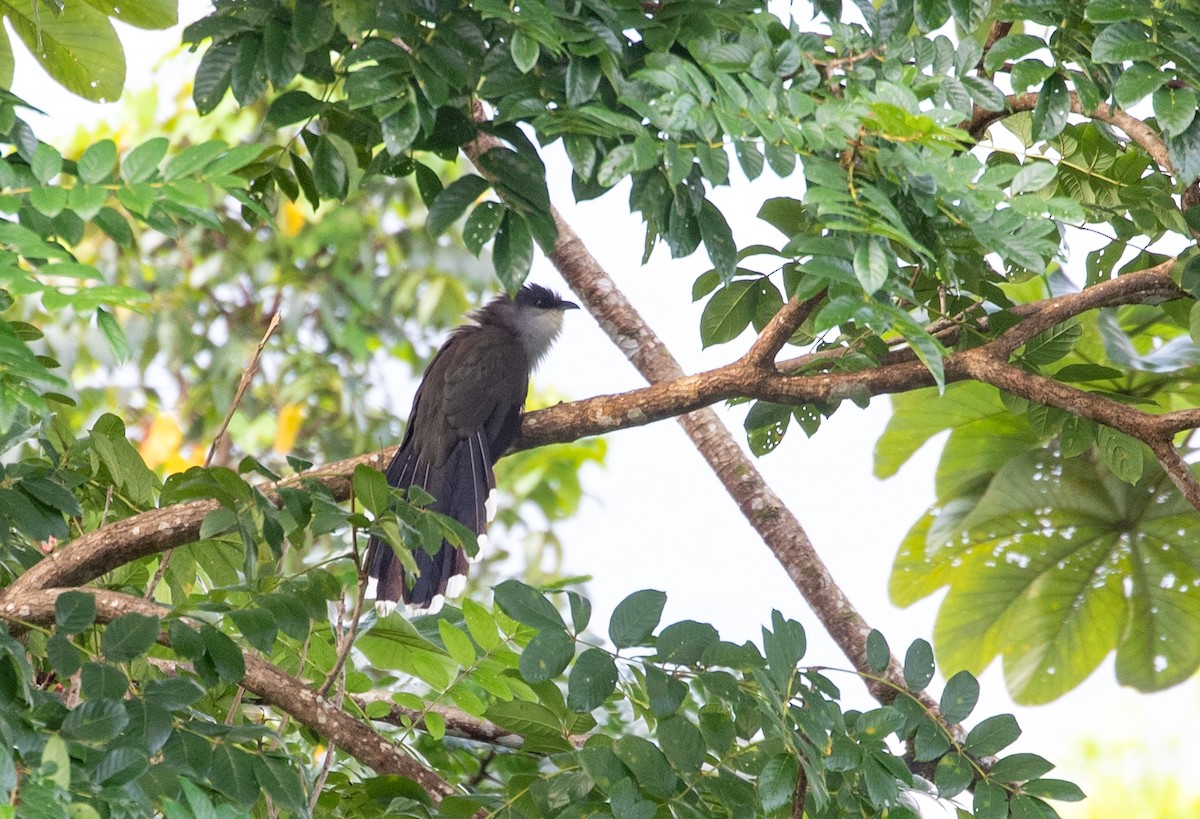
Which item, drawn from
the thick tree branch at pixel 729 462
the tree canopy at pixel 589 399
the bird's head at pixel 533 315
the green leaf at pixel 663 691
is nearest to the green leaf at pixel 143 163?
the tree canopy at pixel 589 399

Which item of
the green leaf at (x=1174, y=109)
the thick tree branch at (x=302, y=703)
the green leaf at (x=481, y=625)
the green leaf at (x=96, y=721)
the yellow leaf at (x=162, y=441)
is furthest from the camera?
the yellow leaf at (x=162, y=441)

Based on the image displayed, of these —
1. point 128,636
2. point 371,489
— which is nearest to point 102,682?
point 128,636

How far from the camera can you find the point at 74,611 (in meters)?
1.21

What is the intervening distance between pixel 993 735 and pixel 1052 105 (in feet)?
2.54

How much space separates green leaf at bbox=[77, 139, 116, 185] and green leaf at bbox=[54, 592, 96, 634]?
0.45 metres

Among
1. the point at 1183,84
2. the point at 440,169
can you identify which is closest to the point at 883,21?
the point at 1183,84

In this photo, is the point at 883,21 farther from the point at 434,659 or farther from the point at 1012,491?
the point at 1012,491

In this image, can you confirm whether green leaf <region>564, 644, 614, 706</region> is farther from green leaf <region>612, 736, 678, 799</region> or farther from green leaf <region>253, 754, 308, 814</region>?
green leaf <region>253, 754, 308, 814</region>

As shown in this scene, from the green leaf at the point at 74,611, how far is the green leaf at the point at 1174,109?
50.1 inches

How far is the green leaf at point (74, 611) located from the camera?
1212 millimetres

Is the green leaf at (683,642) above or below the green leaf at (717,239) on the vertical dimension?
below

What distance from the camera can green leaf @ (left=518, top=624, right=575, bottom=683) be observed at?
1311 millimetres

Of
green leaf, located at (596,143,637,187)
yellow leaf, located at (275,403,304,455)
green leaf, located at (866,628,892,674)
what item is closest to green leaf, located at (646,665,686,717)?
green leaf, located at (866,628,892,674)

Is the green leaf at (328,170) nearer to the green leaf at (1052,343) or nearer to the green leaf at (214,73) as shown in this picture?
the green leaf at (214,73)
